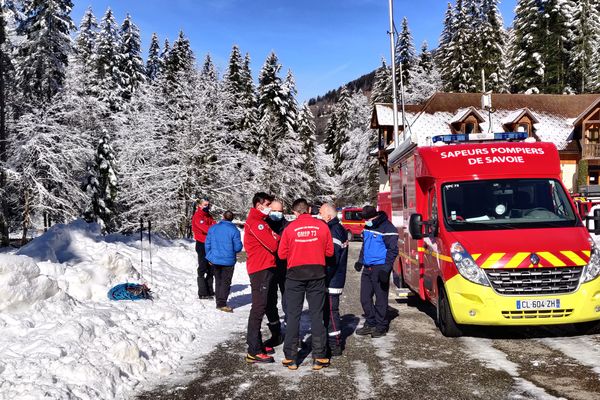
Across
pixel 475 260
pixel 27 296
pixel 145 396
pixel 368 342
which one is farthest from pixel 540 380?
pixel 27 296

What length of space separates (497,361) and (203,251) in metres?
7.08

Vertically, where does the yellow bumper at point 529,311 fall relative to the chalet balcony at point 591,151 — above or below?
below

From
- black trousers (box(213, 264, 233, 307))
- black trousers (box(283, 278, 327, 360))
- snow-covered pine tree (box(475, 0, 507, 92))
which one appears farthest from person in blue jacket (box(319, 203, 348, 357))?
snow-covered pine tree (box(475, 0, 507, 92))

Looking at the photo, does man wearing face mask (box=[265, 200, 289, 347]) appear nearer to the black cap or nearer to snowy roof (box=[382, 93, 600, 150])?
the black cap

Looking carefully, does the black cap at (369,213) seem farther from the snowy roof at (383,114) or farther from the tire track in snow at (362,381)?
the snowy roof at (383,114)

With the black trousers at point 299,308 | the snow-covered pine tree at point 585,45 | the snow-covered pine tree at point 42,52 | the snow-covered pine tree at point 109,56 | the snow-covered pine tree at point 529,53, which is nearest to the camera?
the black trousers at point 299,308

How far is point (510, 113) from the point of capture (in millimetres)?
41375

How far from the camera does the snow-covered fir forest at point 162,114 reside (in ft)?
91.1

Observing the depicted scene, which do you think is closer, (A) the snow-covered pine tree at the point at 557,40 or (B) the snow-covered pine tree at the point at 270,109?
(B) the snow-covered pine tree at the point at 270,109

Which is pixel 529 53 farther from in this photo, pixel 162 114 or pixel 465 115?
pixel 162 114

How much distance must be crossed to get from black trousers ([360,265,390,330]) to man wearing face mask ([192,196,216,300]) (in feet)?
13.7

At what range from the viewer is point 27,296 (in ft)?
25.6

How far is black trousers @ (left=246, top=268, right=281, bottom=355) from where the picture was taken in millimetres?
6938

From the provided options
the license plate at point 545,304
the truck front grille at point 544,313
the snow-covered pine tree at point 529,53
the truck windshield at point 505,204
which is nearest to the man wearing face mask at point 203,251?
the truck windshield at point 505,204
